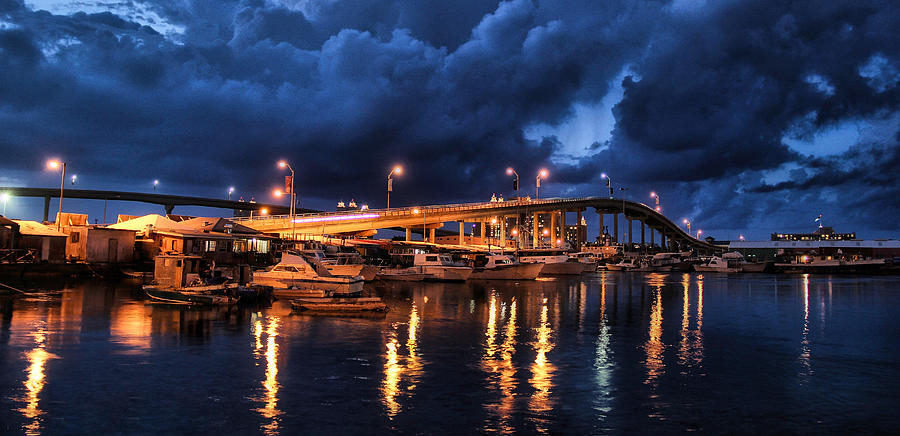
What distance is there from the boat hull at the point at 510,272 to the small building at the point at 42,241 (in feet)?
136

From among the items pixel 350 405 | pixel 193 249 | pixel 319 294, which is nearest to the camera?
pixel 350 405

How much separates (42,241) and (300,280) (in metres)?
33.8

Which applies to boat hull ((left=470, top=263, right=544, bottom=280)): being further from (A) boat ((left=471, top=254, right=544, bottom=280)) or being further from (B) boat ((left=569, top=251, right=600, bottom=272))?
(B) boat ((left=569, top=251, right=600, bottom=272))

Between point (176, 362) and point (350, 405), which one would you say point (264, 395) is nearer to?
point (350, 405)

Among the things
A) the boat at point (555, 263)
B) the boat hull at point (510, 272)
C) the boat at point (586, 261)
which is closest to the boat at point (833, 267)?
the boat at point (586, 261)

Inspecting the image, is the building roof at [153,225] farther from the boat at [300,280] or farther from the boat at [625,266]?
the boat at [625,266]

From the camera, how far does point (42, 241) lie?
57781 mm

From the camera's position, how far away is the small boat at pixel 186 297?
3281 centimetres

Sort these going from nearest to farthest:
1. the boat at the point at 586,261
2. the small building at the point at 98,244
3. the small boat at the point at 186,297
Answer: the small boat at the point at 186,297 < the small building at the point at 98,244 < the boat at the point at 586,261

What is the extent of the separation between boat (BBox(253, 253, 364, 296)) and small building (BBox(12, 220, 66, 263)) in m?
28.1

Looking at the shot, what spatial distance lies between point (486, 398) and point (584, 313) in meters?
21.7

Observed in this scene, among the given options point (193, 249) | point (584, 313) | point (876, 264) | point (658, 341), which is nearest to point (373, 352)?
point (658, 341)

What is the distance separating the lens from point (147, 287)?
33.6 metres

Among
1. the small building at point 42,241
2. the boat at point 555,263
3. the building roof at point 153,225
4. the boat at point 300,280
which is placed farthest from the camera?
the boat at point 555,263
